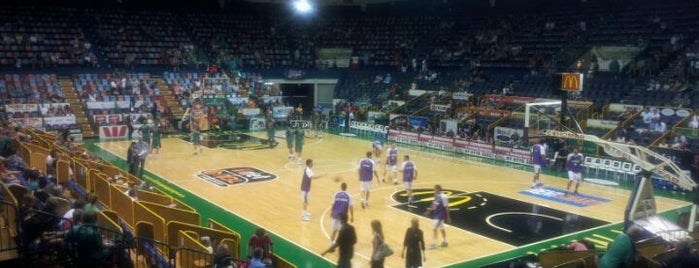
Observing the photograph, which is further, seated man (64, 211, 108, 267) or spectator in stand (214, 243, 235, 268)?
spectator in stand (214, 243, 235, 268)

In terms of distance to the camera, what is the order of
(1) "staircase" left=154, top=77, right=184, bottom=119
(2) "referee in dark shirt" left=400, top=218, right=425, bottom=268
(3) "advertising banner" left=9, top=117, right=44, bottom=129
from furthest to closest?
(1) "staircase" left=154, top=77, right=184, bottom=119 → (3) "advertising banner" left=9, top=117, right=44, bottom=129 → (2) "referee in dark shirt" left=400, top=218, right=425, bottom=268

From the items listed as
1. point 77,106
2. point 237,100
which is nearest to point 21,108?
point 77,106

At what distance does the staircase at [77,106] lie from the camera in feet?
105

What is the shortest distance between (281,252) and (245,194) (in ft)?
19.6

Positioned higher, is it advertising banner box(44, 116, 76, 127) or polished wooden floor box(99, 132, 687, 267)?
advertising banner box(44, 116, 76, 127)

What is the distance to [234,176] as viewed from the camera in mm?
21844

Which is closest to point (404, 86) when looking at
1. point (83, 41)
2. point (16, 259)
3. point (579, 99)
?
point (579, 99)

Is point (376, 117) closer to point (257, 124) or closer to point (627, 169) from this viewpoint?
point (257, 124)

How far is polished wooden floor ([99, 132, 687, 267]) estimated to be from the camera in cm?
1427

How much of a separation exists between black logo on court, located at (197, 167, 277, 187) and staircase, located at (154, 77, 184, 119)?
1426cm

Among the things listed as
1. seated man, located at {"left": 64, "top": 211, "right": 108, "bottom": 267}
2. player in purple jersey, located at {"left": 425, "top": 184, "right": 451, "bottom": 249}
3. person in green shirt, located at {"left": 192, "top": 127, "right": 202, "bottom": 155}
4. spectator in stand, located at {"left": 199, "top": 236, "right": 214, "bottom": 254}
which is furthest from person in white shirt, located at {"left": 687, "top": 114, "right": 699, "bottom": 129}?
seated man, located at {"left": 64, "top": 211, "right": 108, "bottom": 267}

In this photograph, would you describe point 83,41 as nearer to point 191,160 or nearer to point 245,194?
point 191,160

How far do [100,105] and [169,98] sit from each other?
450cm

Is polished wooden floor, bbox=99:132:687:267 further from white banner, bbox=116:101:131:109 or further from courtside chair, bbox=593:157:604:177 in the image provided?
Answer: white banner, bbox=116:101:131:109
